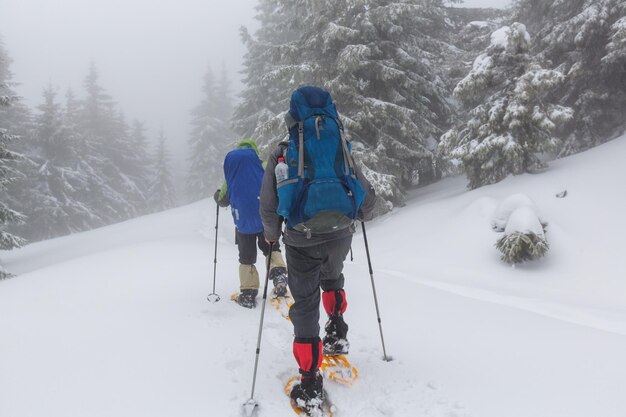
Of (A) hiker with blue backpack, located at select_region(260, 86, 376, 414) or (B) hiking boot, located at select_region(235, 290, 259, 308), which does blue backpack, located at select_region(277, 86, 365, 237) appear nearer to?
(A) hiker with blue backpack, located at select_region(260, 86, 376, 414)

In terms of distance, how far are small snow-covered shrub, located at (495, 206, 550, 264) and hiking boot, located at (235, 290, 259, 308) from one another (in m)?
4.83

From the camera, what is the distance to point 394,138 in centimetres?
1250

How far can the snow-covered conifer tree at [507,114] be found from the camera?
919 centimetres

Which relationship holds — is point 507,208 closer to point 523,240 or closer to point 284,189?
point 523,240

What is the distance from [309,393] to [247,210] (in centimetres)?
285

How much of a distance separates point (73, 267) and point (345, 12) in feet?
34.3

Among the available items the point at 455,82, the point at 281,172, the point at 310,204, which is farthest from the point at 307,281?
the point at 455,82

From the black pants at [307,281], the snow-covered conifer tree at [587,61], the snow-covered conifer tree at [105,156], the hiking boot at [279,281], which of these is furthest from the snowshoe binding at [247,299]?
the snow-covered conifer tree at [105,156]

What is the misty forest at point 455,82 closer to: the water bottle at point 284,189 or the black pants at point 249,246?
the black pants at point 249,246

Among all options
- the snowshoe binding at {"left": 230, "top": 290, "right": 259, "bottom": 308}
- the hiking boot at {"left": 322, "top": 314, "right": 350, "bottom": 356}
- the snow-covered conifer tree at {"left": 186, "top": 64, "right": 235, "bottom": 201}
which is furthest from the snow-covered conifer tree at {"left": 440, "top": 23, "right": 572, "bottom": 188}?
the snow-covered conifer tree at {"left": 186, "top": 64, "right": 235, "bottom": 201}

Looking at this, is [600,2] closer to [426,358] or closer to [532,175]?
[532,175]

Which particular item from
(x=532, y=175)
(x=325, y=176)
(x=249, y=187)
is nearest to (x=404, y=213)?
(x=532, y=175)

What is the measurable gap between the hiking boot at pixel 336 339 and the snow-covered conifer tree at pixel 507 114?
24.9 ft

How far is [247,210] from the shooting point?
5.39 m
